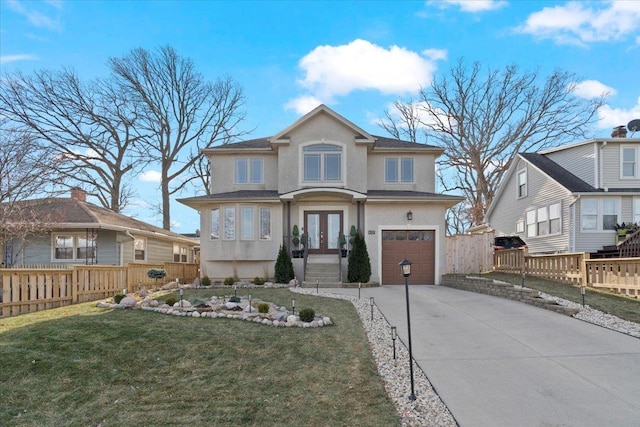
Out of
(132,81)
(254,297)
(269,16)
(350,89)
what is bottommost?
(254,297)

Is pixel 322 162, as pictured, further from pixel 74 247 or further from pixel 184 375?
pixel 184 375

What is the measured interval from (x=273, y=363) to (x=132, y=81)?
2750 cm

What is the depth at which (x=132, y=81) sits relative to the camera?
2806cm

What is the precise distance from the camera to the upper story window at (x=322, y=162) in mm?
17188

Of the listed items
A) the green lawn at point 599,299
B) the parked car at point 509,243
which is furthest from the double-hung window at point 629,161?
the green lawn at point 599,299

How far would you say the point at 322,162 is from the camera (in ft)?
56.6

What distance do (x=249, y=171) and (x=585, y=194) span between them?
599 inches

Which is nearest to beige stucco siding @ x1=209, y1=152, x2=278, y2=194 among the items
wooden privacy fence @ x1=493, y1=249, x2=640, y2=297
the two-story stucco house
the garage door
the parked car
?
the two-story stucco house

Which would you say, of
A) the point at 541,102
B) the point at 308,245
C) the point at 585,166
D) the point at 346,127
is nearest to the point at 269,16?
the point at 346,127

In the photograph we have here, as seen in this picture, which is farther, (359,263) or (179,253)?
(179,253)

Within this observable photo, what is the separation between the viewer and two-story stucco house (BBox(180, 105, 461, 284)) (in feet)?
53.9

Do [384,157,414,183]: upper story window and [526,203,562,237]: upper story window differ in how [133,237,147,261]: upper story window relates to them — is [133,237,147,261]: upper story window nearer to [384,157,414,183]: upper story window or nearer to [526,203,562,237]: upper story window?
[384,157,414,183]: upper story window

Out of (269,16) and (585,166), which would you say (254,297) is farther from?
(585,166)

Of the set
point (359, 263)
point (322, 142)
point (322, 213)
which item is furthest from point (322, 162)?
point (359, 263)
